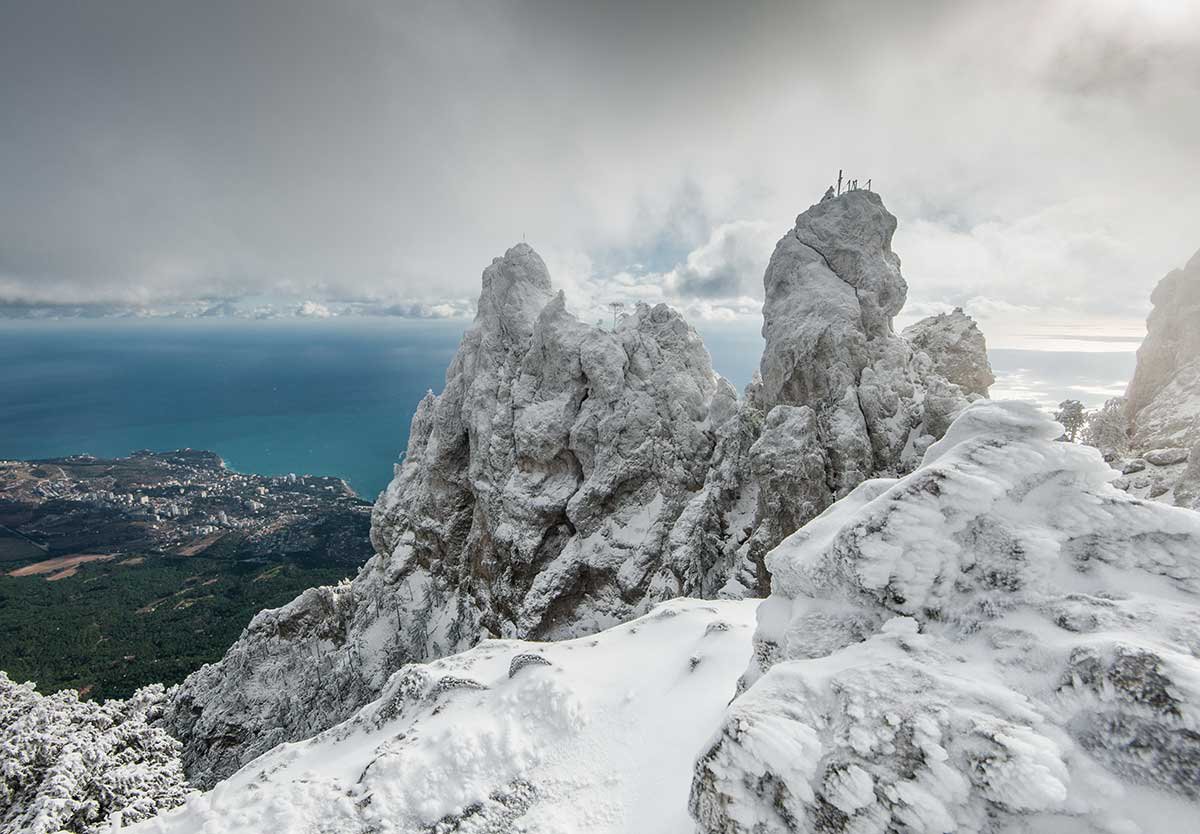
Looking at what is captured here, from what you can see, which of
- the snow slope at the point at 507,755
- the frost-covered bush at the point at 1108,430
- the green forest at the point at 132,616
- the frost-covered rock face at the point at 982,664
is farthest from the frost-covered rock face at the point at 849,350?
Result: the green forest at the point at 132,616

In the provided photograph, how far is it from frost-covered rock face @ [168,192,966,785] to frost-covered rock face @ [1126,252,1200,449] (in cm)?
2008

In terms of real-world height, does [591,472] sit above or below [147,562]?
above

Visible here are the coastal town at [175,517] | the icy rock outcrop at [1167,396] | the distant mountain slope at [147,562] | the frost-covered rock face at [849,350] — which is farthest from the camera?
the coastal town at [175,517]

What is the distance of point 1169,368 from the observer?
44875 millimetres

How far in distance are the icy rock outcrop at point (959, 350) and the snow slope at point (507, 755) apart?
104 ft

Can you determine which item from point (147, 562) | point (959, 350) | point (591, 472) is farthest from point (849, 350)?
point (147, 562)

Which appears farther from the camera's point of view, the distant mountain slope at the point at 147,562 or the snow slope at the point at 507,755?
the distant mountain slope at the point at 147,562

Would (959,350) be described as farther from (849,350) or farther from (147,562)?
(147,562)

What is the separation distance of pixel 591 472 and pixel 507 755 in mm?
27211

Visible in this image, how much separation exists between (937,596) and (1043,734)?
2864 millimetres

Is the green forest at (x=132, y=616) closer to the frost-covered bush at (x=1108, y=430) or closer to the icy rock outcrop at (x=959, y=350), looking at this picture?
the icy rock outcrop at (x=959, y=350)

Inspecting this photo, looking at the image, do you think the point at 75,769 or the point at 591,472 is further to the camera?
the point at 591,472

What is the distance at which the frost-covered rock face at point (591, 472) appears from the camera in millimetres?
32750

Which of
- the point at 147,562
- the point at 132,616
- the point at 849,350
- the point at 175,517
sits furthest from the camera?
the point at 175,517
